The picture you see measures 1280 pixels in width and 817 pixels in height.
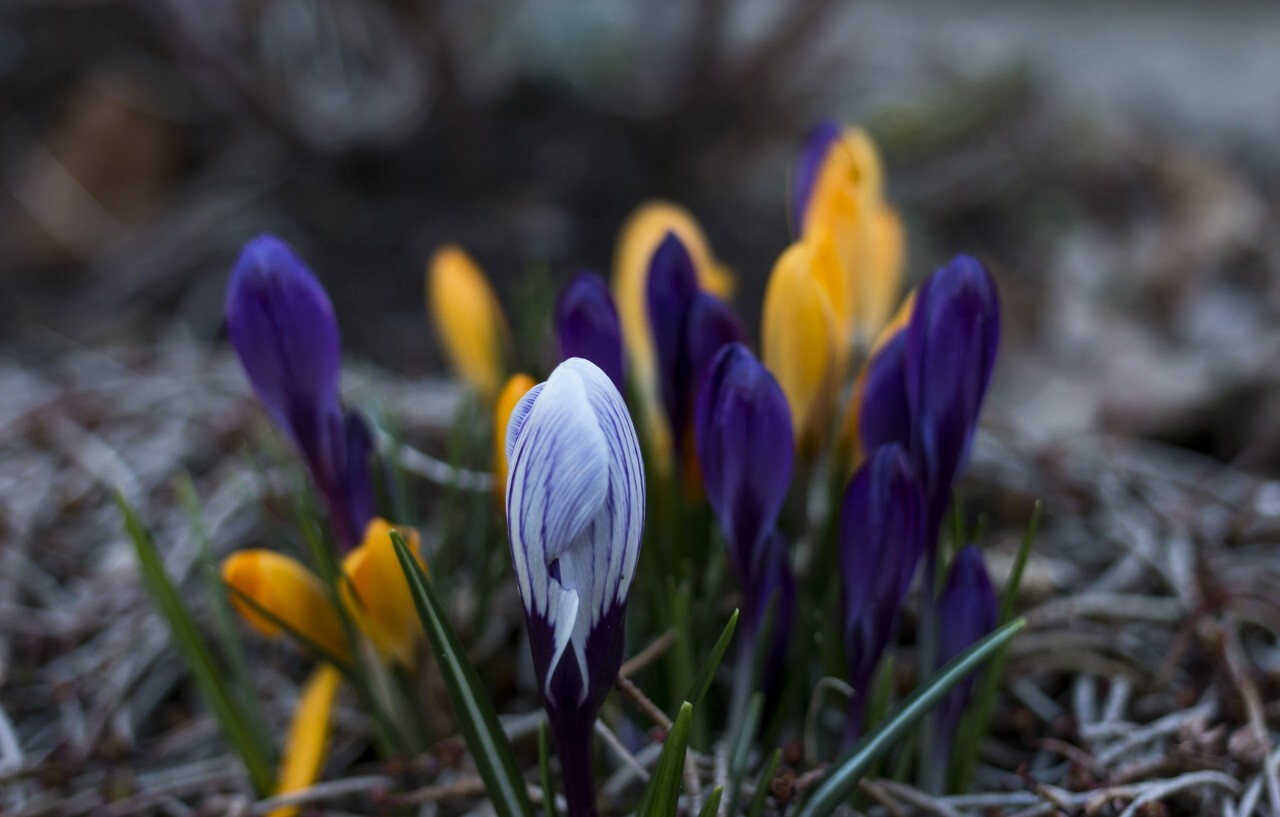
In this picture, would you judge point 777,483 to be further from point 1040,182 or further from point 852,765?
point 1040,182

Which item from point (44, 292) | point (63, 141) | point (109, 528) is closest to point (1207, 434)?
point (109, 528)

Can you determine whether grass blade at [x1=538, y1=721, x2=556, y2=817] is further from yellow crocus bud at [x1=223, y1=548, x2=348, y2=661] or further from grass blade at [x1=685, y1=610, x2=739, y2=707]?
yellow crocus bud at [x1=223, y1=548, x2=348, y2=661]

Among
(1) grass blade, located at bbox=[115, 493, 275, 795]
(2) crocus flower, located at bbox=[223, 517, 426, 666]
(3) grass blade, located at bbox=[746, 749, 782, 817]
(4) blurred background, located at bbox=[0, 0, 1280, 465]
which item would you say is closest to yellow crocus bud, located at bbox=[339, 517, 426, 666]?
(2) crocus flower, located at bbox=[223, 517, 426, 666]

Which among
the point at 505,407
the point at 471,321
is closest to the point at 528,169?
the point at 471,321

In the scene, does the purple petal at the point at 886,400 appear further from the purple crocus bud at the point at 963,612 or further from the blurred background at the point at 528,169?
the blurred background at the point at 528,169

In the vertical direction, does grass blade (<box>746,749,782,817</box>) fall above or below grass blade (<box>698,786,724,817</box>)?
below

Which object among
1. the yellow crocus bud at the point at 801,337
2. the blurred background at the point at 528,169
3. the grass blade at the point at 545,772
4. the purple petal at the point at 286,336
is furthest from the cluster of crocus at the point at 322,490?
the blurred background at the point at 528,169

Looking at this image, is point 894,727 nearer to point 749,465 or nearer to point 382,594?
point 749,465
